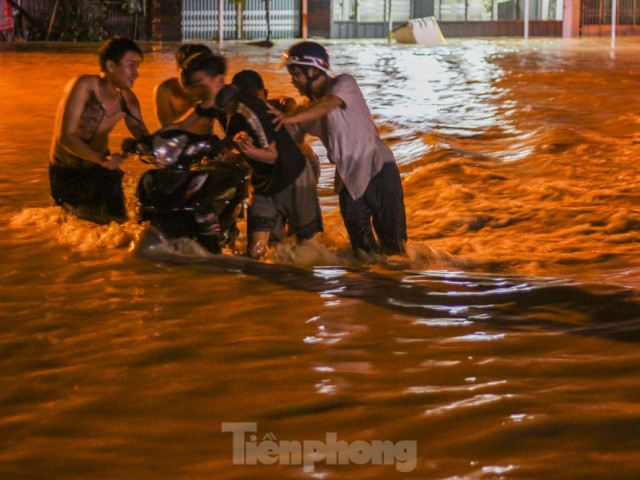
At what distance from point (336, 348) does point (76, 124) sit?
2.78 meters

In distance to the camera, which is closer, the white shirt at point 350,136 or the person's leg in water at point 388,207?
the white shirt at point 350,136

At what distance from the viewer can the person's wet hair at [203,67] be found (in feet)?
17.4

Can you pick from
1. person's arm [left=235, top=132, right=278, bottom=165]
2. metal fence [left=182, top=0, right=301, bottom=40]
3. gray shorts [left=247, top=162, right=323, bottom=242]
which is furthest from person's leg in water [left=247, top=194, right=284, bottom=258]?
metal fence [left=182, top=0, right=301, bottom=40]

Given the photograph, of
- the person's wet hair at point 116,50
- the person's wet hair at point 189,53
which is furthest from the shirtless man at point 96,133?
the person's wet hair at point 189,53

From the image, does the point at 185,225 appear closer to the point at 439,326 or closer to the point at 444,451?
the point at 439,326

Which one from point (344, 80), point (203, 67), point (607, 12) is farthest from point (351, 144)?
point (607, 12)

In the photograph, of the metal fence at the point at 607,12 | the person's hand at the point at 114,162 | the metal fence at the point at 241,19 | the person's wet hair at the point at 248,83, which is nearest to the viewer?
the person's wet hair at the point at 248,83

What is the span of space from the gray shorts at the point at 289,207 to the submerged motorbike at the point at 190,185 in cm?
14

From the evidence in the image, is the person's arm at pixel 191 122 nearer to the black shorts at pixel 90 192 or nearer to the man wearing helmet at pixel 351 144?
the man wearing helmet at pixel 351 144

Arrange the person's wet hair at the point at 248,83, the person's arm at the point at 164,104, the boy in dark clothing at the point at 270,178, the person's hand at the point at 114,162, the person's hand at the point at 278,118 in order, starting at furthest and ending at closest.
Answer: the person's arm at the point at 164,104 < the person's hand at the point at 114,162 < the person's wet hair at the point at 248,83 < the boy in dark clothing at the point at 270,178 < the person's hand at the point at 278,118

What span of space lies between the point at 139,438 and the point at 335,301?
70.5 inches

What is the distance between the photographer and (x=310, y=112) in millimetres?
5305

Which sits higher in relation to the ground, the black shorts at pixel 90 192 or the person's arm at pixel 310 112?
the person's arm at pixel 310 112

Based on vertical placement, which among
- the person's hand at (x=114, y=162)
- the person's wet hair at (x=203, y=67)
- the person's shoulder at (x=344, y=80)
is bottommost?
the person's hand at (x=114, y=162)
